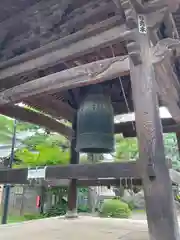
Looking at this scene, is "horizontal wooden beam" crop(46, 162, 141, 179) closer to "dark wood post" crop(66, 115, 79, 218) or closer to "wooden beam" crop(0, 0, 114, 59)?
"wooden beam" crop(0, 0, 114, 59)

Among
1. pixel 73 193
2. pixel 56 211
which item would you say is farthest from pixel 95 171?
pixel 56 211

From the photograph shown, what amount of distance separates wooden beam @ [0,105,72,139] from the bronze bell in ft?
3.38

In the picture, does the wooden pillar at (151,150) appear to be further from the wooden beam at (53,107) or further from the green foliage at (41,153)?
the green foliage at (41,153)

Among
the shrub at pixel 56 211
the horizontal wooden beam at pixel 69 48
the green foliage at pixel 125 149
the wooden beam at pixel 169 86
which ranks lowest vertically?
the shrub at pixel 56 211

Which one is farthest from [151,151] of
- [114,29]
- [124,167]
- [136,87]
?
[114,29]

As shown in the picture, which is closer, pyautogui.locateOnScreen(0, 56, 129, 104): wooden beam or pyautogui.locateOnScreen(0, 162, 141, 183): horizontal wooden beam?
pyautogui.locateOnScreen(0, 162, 141, 183): horizontal wooden beam

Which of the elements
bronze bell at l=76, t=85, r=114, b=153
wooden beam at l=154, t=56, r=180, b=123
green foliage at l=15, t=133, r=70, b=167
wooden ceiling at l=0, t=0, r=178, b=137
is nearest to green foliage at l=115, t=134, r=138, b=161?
green foliage at l=15, t=133, r=70, b=167

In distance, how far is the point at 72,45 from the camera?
2.30 meters

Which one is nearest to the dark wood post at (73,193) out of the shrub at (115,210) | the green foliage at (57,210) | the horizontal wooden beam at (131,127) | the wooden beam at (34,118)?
the wooden beam at (34,118)

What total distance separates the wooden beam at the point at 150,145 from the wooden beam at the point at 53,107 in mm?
2053

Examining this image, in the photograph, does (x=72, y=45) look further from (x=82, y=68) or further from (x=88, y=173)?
(x=88, y=173)

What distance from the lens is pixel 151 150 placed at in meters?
1.63

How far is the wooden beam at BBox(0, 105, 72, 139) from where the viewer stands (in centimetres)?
338

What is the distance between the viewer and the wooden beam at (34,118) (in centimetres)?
338
